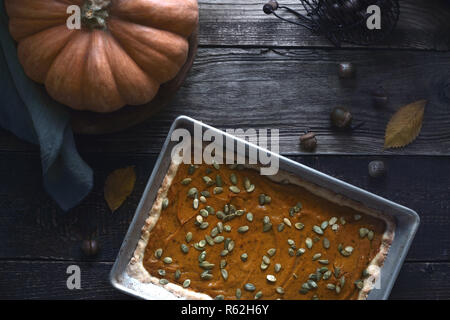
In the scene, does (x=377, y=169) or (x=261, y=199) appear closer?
(x=261, y=199)

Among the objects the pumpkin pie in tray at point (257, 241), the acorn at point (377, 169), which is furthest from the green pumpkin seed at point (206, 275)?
the acorn at point (377, 169)

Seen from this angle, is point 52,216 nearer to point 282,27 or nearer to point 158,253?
point 158,253

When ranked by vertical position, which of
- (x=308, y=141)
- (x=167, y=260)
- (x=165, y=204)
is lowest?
(x=167, y=260)

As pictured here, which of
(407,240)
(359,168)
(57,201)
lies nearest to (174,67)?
(57,201)

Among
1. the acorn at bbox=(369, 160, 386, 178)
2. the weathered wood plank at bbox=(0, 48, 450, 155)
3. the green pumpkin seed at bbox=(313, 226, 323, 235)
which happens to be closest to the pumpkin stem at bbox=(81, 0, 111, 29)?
the weathered wood plank at bbox=(0, 48, 450, 155)

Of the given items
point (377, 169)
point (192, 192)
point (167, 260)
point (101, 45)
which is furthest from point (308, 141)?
point (101, 45)

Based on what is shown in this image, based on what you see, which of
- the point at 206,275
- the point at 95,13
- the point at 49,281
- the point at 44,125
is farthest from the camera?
the point at 49,281

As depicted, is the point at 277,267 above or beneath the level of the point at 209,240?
beneath
